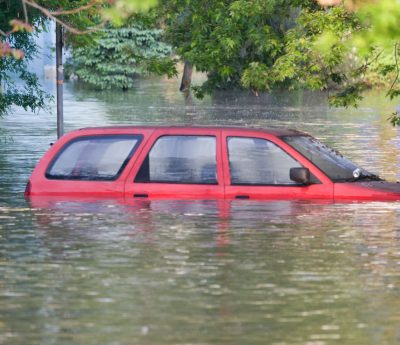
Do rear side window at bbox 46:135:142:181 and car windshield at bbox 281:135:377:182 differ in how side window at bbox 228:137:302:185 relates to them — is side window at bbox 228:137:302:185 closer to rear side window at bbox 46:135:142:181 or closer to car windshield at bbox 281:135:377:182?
car windshield at bbox 281:135:377:182

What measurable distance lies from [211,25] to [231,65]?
1.02 metres

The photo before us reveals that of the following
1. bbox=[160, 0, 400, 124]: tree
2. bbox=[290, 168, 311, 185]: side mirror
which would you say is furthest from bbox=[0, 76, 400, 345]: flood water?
bbox=[160, 0, 400, 124]: tree

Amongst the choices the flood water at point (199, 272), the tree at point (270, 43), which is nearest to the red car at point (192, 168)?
the flood water at point (199, 272)

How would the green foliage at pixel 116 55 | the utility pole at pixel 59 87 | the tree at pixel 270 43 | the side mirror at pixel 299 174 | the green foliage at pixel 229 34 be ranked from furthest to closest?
the green foliage at pixel 116 55 < the green foliage at pixel 229 34 < the utility pole at pixel 59 87 < the tree at pixel 270 43 < the side mirror at pixel 299 174

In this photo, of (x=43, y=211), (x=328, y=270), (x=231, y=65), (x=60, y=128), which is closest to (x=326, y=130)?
(x=231, y=65)

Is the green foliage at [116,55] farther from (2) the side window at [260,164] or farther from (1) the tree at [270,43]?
(2) the side window at [260,164]

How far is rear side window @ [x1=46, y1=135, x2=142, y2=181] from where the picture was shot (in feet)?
55.0

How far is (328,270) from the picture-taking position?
13.8 metres

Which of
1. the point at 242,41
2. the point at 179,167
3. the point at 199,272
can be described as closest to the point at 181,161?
the point at 179,167

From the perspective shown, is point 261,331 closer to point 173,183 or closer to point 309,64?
point 173,183

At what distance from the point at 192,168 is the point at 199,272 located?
312 centimetres

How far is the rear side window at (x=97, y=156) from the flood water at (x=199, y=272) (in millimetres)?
381

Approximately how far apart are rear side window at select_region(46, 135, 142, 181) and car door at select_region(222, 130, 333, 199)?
1056 millimetres

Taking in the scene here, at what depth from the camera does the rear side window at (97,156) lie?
1675 cm
